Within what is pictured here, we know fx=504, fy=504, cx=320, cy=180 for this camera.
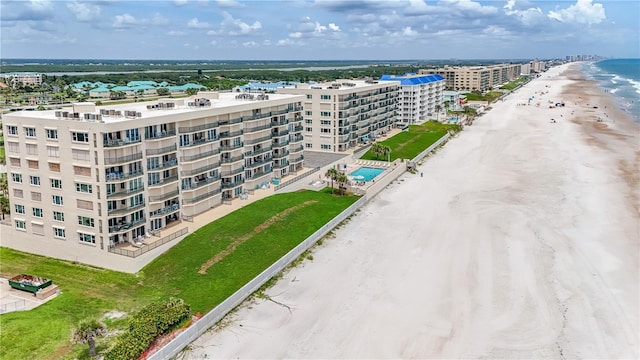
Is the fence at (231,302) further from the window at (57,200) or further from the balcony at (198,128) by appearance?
the window at (57,200)

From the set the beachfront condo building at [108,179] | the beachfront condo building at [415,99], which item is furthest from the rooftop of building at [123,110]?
the beachfront condo building at [415,99]

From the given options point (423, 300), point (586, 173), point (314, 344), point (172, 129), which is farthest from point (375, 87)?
point (314, 344)

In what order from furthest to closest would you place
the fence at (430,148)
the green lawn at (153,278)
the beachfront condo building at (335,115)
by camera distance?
the fence at (430,148), the beachfront condo building at (335,115), the green lawn at (153,278)

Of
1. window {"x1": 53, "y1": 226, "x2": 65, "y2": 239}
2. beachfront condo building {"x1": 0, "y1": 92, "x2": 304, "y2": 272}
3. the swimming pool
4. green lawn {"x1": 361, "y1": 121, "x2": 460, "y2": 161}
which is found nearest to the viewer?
beachfront condo building {"x1": 0, "y1": 92, "x2": 304, "y2": 272}

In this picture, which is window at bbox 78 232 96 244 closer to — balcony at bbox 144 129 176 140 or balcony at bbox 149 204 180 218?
balcony at bbox 149 204 180 218

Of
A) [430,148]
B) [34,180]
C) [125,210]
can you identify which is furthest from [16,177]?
[430,148]

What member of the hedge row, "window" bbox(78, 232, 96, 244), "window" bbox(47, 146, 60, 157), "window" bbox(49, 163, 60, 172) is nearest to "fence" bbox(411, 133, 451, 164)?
"window" bbox(78, 232, 96, 244)
